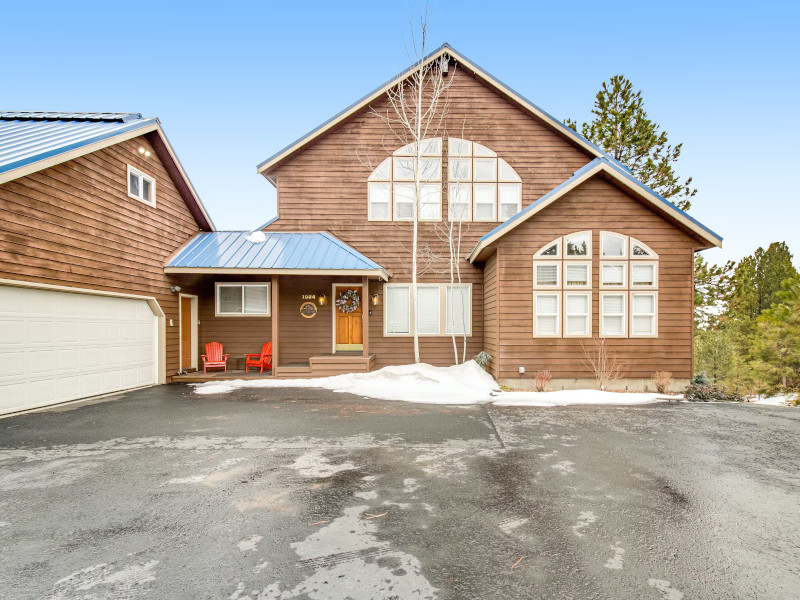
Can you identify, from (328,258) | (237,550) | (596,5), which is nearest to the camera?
(237,550)

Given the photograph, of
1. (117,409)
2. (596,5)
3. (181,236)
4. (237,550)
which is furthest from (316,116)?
(237,550)

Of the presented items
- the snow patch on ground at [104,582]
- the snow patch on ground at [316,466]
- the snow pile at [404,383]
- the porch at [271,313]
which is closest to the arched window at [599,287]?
the snow pile at [404,383]

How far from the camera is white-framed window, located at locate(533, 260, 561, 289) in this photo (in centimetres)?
1092

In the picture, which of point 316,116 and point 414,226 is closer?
point 414,226

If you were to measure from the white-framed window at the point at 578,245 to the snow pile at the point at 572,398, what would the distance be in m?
3.48

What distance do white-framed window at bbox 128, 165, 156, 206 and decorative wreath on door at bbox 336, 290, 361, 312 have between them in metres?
5.85

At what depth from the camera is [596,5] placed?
24.6 metres

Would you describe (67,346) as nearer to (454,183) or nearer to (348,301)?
(348,301)

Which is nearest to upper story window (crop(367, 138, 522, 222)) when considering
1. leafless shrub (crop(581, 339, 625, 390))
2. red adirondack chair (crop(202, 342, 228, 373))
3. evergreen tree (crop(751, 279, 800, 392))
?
leafless shrub (crop(581, 339, 625, 390))

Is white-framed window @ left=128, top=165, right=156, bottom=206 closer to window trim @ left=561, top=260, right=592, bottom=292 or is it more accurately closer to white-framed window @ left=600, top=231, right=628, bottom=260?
window trim @ left=561, top=260, right=592, bottom=292

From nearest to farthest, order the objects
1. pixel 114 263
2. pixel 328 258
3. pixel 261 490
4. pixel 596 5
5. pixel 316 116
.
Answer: pixel 261 490 < pixel 114 263 < pixel 328 258 < pixel 596 5 < pixel 316 116

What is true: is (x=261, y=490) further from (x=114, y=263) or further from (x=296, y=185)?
(x=296, y=185)

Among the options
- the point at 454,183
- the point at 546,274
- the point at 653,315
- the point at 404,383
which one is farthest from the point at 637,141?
the point at 404,383

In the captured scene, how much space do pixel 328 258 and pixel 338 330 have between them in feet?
8.83
